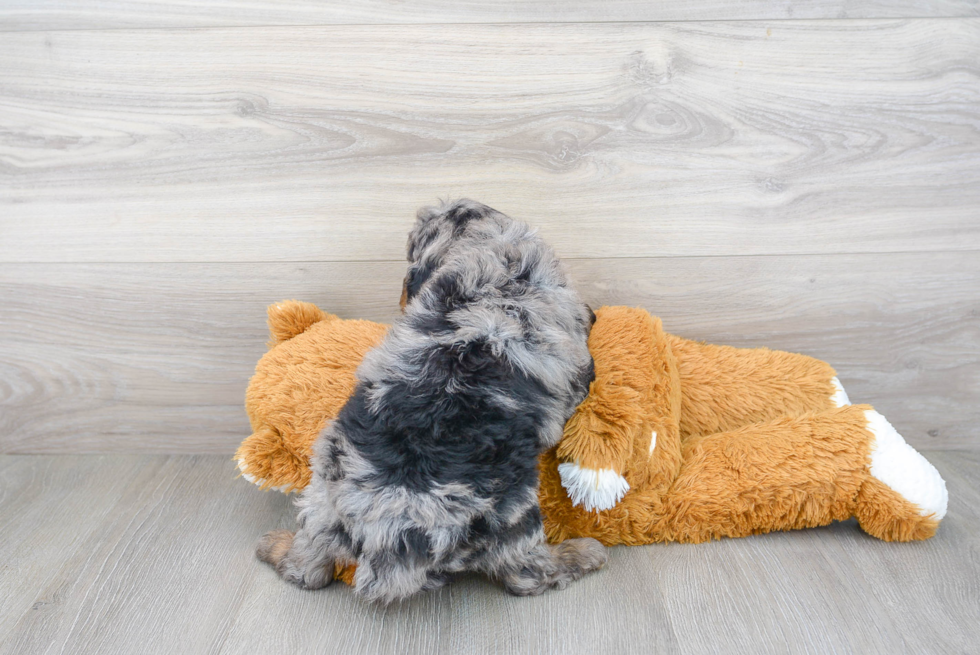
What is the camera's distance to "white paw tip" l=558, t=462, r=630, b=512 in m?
1.22

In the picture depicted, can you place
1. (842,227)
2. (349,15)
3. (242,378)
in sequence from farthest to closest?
(242,378), (842,227), (349,15)

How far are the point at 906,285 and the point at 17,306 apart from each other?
2.16 m

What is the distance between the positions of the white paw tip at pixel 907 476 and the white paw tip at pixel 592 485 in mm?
511

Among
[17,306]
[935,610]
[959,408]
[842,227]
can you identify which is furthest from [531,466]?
[17,306]

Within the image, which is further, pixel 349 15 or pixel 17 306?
pixel 17 306

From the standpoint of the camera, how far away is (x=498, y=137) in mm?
1550

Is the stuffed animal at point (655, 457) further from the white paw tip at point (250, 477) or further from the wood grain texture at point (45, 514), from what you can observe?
the wood grain texture at point (45, 514)

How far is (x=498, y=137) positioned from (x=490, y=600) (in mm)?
979

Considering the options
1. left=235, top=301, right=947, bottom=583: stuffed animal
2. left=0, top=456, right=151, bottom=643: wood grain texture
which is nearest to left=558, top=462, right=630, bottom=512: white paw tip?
left=235, top=301, right=947, bottom=583: stuffed animal

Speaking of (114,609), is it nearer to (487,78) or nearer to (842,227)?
(487,78)

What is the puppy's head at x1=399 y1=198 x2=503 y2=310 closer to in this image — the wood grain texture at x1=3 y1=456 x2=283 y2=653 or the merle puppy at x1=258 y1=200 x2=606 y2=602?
the merle puppy at x1=258 y1=200 x2=606 y2=602

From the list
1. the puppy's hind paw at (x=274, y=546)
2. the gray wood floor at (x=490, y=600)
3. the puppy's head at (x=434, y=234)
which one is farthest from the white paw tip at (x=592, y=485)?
the puppy's hind paw at (x=274, y=546)

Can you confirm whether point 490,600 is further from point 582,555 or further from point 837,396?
point 837,396

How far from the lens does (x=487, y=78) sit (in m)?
1.52
